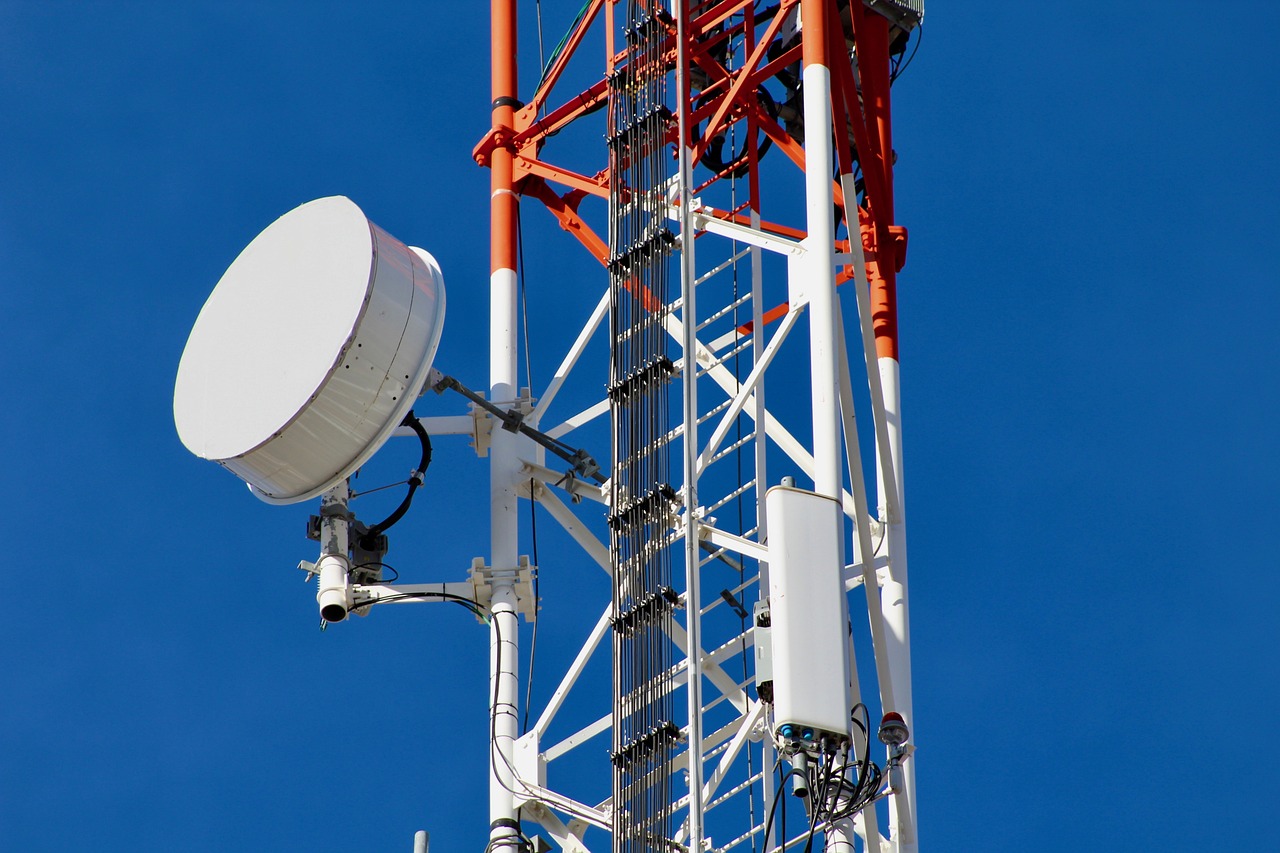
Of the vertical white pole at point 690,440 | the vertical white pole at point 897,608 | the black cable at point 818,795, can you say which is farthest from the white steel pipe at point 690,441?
the vertical white pole at point 897,608

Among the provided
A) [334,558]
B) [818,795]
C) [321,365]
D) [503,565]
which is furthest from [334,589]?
[818,795]

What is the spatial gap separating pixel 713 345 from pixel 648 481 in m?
3.68

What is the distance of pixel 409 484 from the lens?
32.8 m

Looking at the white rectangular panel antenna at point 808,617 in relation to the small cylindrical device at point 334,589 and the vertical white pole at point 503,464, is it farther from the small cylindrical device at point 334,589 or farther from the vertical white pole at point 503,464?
the small cylindrical device at point 334,589

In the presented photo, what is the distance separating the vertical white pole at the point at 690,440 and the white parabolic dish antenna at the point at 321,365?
3.18 meters

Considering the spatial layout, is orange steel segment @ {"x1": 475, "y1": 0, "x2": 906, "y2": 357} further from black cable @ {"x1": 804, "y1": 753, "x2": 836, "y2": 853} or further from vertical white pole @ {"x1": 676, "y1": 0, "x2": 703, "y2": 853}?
black cable @ {"x1": 804, "y1": 753, "x2": 836, "y2": 853}

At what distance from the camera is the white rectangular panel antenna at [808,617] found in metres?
26.7

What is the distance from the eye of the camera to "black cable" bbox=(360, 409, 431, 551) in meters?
32.8

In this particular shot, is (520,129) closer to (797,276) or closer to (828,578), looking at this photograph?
(797,276)

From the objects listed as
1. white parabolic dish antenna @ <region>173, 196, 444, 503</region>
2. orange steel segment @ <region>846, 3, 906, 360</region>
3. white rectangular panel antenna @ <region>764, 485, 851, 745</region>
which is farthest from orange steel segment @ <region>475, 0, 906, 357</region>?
white rectangular panel antenna @ <region>764, 485, 851, 745</region>

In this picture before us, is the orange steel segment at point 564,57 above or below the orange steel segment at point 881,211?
above

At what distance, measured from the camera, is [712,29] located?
1380 inches

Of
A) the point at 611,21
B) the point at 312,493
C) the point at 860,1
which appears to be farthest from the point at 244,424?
the point at 860,1

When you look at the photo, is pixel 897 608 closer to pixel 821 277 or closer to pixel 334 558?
pixel 821 277
